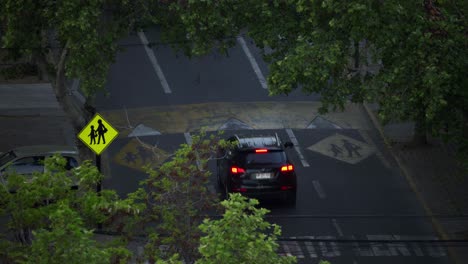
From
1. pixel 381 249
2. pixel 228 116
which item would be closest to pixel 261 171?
pixel 381 249

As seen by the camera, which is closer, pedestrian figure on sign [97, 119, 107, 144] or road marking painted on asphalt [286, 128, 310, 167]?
pedestrian figure on sign [97, 119, 107, 144]

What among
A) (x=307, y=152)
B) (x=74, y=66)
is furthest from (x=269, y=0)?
(x=307, y=152)

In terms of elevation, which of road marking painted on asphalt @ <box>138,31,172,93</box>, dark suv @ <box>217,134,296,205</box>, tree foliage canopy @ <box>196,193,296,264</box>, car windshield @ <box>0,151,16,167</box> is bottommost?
tree foliage canopy @ <box>196,193,296,264</box>

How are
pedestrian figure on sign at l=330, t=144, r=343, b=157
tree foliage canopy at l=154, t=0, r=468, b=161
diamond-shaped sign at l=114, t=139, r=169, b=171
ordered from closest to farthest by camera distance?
1. tree foliage canopy at l=154, t=0, r=468, b=161
2. diamond-shaped sign at l=114, t=139, r=169, b=171
3. pedestrian figure on sign at l=330, t=144, r=343, b=157

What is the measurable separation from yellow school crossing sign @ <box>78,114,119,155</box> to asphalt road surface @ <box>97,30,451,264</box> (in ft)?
2.48

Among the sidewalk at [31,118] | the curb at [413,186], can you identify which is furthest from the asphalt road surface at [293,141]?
the sidewalk at [31,118]

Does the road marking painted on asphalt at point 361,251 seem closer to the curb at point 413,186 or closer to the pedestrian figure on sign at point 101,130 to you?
the curb at point 413,186

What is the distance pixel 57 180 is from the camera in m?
12.3

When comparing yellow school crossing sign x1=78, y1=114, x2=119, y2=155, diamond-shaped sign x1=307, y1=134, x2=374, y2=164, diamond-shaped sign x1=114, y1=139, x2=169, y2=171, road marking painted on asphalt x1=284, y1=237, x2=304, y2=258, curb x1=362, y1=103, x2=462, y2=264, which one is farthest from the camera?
diamond-shaped sign x1=307, y1=134, x2=374, y2=164

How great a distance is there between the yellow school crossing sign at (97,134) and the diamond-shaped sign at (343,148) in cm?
874

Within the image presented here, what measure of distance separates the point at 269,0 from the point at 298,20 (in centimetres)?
84

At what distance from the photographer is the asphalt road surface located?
840 inches

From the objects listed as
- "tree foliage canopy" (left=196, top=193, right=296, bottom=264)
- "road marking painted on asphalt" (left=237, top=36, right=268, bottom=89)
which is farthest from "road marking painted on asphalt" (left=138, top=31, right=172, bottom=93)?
"tree foliage canopy" (left=196, top=193, right=296, bottom=264)

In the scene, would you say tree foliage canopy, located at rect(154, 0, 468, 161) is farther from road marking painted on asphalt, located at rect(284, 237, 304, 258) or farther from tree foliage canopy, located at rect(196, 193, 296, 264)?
tree foliage canopy, located at rect(196, 193, 296, 264)
